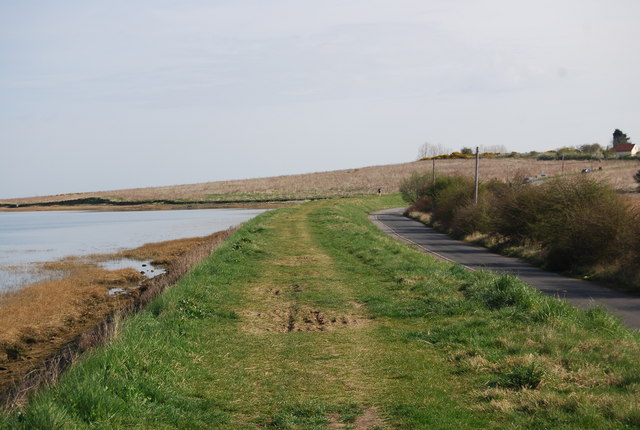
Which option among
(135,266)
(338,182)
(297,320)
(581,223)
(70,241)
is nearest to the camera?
(297,320)

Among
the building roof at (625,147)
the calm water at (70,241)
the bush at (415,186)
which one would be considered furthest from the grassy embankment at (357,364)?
→ the building roof at (625,147)

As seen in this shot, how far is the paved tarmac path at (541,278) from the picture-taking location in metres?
15.2

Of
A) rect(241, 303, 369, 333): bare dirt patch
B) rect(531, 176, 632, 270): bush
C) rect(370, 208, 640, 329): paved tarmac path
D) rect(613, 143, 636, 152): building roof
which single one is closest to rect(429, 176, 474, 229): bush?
rect(370, 208, 640, 329): paved tarmac path

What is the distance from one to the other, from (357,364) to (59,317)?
1198 centimetres

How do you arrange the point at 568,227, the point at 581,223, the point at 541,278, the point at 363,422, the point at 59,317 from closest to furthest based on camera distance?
the point at 363,422, the point at 59,317, the point at 541,278, the point at 581,223, the point at 568,227

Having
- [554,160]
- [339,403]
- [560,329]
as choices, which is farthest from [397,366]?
[554,160]

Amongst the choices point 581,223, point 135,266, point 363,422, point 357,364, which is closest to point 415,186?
point 135,266

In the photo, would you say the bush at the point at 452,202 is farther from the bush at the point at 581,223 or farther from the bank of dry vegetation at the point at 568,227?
the bush at the point at 581,223

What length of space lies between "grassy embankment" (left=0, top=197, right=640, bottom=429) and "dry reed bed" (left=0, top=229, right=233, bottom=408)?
142cm

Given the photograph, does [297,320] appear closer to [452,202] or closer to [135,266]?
[135,266]

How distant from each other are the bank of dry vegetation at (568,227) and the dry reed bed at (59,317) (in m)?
12.5

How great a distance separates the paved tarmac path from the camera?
597 inches

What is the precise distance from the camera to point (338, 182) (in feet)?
398

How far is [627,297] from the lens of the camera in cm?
1675
